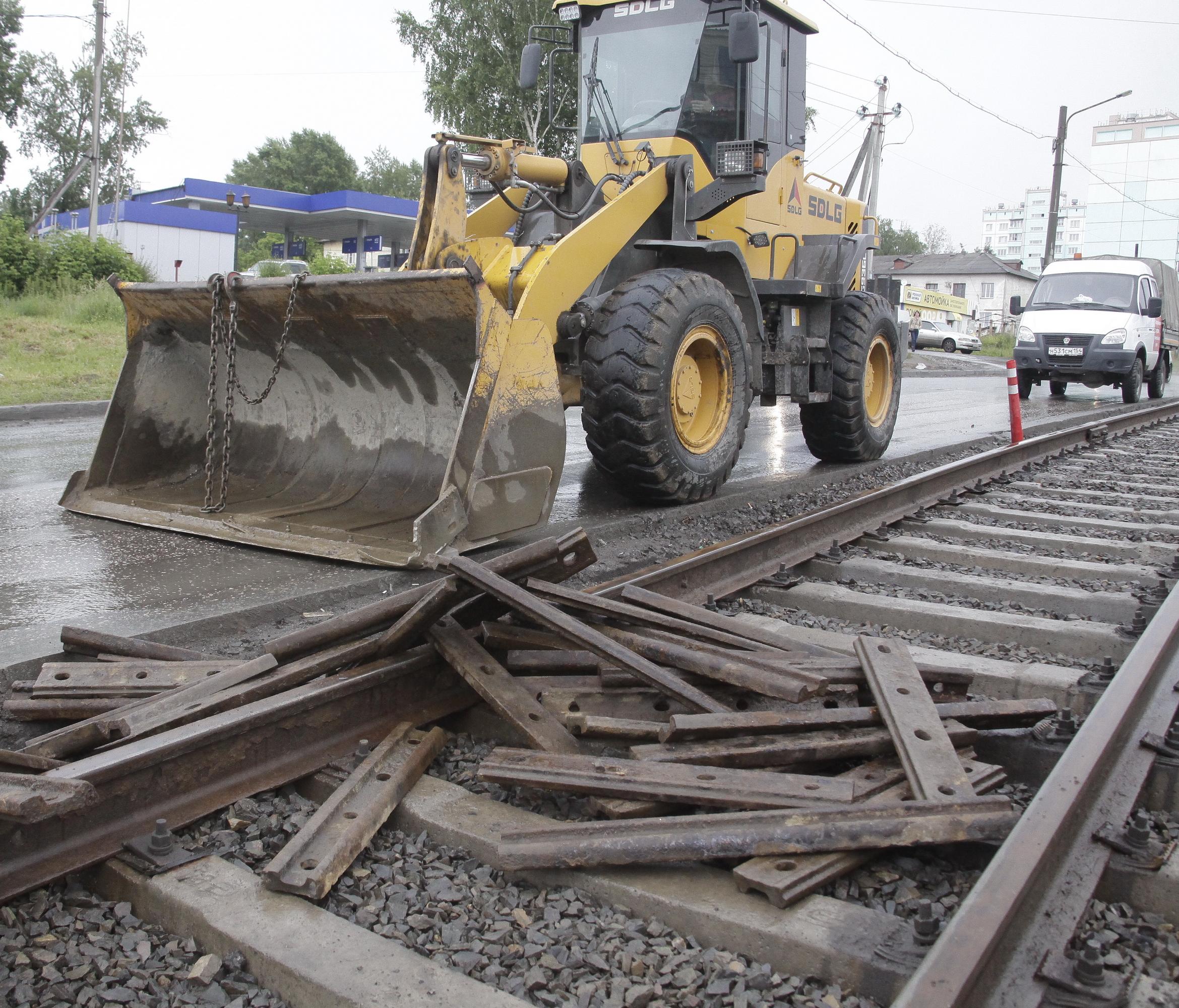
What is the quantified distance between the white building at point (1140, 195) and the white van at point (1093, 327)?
72313mm

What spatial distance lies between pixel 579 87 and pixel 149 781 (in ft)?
20.9

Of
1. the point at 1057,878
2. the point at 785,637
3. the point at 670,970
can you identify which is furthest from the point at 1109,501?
the point at 670,970

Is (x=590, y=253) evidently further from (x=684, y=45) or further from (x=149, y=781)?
(x=149, y=781)

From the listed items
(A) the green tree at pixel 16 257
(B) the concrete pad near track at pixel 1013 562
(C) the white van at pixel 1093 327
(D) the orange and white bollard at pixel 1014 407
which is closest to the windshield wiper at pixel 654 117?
(B) the concrete pad near track at pixel 1013 562

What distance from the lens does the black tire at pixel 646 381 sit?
→ 5.92 m

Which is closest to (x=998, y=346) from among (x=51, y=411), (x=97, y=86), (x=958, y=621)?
(x=97, y=86)

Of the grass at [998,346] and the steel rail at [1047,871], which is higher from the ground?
the grass at [998,346]

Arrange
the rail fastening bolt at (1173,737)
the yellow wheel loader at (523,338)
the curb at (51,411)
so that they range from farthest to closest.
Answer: the curb at (51,411), the yellow wheel loader at (523,338), the rail fastening bolt at (1173,737)

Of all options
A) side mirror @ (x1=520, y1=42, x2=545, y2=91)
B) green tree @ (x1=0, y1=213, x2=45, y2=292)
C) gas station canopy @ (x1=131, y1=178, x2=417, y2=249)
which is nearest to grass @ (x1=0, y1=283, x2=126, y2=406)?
green tree @ (x1=0, y1=213, x2=45, y2=292)

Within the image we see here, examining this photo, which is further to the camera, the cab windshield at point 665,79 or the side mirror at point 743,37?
the cab windshield at point 665,79

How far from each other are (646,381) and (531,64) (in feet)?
10.5

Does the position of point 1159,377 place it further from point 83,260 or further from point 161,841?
point 161,841

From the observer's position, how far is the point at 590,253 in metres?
5.95

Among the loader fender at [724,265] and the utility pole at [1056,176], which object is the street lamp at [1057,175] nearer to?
the utility pole at [1056,176]
